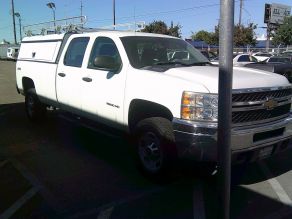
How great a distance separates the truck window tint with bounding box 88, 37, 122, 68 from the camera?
582 centimetres

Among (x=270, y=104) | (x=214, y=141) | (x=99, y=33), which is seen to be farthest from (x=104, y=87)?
(x=270, y=104)

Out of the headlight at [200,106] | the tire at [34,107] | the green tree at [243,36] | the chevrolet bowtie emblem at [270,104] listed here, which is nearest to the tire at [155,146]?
the headlight at [200,106]

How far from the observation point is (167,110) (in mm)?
4727

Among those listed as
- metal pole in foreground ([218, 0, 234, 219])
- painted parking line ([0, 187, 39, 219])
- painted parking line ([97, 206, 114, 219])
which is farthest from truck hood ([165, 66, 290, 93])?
painted parking line ([0, 187, 39, 219])

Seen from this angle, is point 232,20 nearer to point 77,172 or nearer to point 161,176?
point 161,176

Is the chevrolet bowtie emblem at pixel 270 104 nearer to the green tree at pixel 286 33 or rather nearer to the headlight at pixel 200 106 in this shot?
the headlight at pixel 200 106

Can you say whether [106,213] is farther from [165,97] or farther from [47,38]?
[47,38]

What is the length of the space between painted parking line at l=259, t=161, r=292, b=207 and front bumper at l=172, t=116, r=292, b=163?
459 millimetres

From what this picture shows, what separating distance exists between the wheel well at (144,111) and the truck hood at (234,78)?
44 centimetres

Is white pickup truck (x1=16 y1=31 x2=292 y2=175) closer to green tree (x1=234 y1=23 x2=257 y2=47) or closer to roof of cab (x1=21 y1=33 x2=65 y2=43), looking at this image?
roof of cab (x1=21 y1=33 x2=65 y2=43)

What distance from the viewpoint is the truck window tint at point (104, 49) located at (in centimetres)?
582

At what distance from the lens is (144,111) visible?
17.3ft

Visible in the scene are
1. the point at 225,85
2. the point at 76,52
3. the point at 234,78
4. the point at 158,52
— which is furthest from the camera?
the point at 76,52

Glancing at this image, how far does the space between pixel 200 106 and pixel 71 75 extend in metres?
2.94
